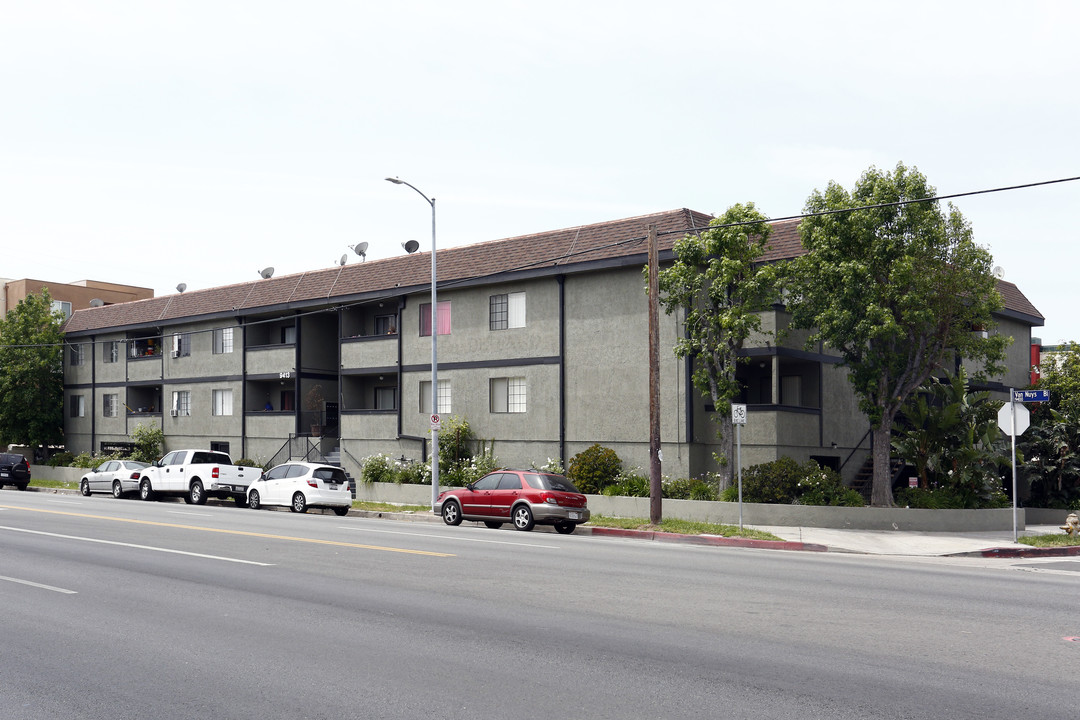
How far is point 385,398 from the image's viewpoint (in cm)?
3950

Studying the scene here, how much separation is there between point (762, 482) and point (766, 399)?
6.71 m

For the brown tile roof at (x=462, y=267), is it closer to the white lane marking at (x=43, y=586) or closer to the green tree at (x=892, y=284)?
the green tree at (x=892, y=284)

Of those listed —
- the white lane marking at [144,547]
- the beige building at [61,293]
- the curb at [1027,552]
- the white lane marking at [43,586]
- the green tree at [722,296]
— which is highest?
the beige building at [61,293]

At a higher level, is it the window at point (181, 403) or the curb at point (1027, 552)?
the window at point (181, 403)

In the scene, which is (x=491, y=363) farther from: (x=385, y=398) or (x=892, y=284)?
(x=892, y=284)

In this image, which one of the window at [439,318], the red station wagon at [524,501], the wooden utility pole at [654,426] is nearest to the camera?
the red station wagon at [524,501]

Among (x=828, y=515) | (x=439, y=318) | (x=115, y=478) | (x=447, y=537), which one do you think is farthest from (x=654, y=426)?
(x=115, y=478)

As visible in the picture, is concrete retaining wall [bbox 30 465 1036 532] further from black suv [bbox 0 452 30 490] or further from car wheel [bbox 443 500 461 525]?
black suv [bbox 0 452 30 490]

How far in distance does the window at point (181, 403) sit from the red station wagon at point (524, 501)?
25.0m

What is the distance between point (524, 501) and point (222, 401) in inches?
979

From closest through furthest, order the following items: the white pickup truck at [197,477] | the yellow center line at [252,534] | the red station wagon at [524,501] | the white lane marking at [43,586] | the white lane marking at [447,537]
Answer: the white lane marking at [43,586] → the yellow center line at [252,534] → the white lane marking at [447,537] → the red station wagon at [524,501] → the white pickup truck at [197,477]

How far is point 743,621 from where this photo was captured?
10055 mm

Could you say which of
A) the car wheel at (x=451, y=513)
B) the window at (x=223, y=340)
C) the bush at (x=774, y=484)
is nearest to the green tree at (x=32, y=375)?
the window at (x=223, y=340)

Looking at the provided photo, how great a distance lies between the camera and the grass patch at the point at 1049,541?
20.8 meters
